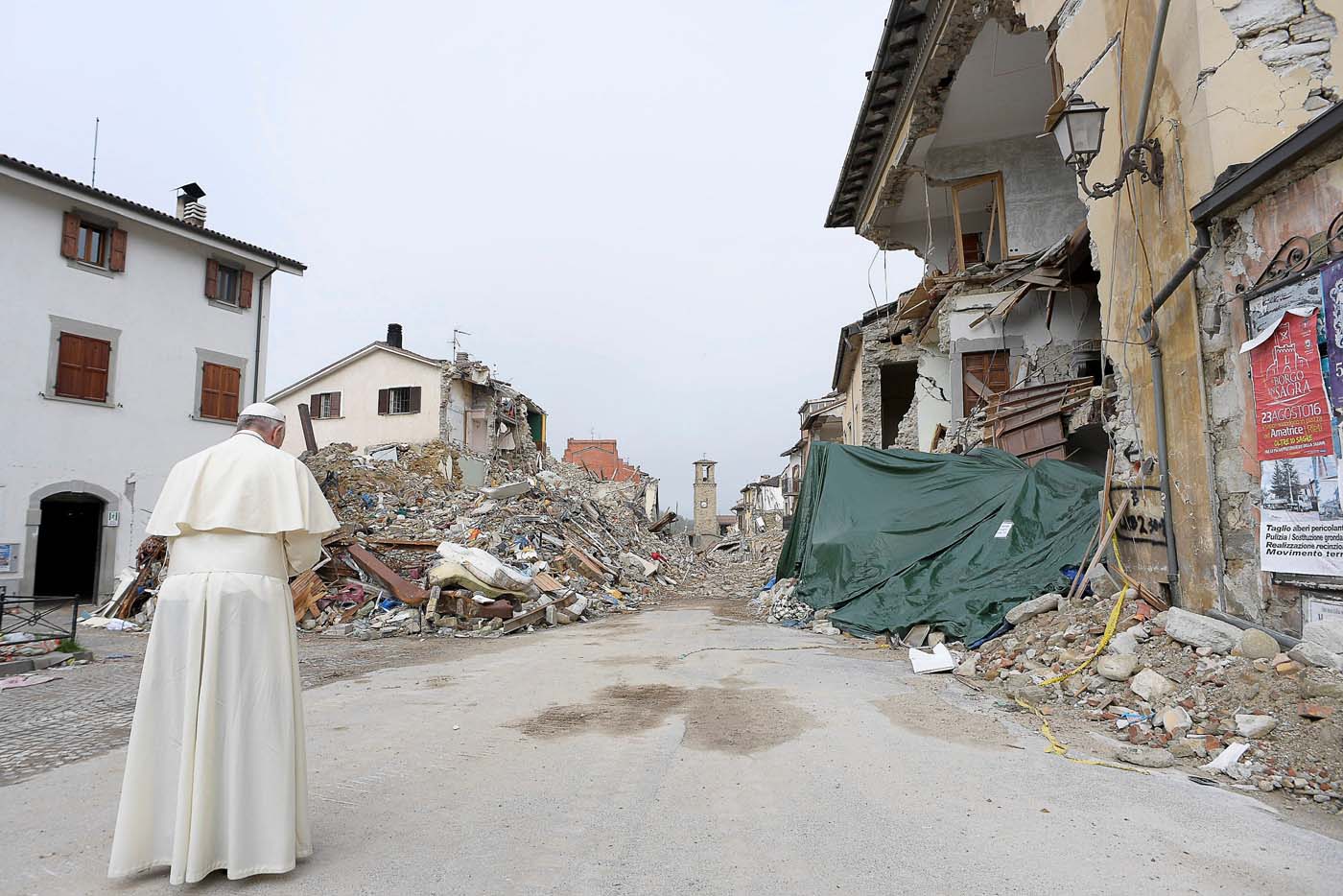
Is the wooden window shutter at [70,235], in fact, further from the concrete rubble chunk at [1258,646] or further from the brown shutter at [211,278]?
the concrete rubble chunk at [1258,646]

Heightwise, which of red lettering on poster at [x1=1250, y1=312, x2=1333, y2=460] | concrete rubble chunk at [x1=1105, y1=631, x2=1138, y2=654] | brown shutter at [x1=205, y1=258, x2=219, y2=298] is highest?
brown shutter at [x1=205, y1=258, x2=219, y2=298]

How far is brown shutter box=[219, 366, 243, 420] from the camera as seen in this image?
59.1 feet

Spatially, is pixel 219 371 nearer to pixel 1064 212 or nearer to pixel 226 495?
pixel 226 495

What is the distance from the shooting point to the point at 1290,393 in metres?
4.53

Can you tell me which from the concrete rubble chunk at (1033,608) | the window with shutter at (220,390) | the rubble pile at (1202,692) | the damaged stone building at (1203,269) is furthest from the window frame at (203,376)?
the rubble pile at (1202,692)

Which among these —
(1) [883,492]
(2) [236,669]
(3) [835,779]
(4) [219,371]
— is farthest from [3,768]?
(4) [219,371]

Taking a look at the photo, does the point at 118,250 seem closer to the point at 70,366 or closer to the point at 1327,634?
the point at 70,366

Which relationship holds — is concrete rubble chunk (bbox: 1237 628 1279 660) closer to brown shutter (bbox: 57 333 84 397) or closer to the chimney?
brown shutter (bbox: 57 333 84 397)

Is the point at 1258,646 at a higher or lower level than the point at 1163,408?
lower

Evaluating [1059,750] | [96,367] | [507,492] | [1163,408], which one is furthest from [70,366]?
[1163,408]

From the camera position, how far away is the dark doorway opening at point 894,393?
65.9ft

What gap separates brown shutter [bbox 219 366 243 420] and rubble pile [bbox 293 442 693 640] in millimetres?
2344

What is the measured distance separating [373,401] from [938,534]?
2576cm

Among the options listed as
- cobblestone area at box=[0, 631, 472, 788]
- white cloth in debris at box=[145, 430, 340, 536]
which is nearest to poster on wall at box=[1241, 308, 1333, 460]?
white cloth in debris at box=[145, 430, 340, 536]
